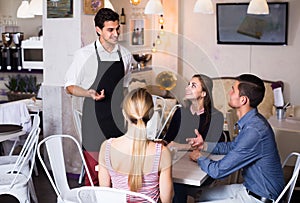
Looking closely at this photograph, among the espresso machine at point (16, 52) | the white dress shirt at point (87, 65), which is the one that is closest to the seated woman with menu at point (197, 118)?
the white dress shirt at point (87, 65)

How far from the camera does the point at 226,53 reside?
6.52m

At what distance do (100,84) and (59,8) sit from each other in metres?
1.52

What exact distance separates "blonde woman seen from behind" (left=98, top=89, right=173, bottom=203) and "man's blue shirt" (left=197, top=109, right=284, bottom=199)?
0.32 metres

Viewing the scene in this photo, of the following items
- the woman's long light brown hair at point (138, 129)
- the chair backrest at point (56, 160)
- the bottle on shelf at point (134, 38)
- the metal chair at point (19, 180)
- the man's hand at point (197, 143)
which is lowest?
the metal chair at point (19, 180)

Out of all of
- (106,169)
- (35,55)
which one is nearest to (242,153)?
(106,169)

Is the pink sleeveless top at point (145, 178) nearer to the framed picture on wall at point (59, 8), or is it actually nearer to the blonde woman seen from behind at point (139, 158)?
the blonde woman seen from behind at point (139, 158)

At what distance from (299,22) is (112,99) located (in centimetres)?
374

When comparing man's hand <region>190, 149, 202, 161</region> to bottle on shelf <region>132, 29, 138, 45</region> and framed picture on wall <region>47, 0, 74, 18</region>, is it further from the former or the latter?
bottle on shelf <region>132, 29, 138, 45</region>

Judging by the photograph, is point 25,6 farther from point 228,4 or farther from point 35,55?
point 228,4

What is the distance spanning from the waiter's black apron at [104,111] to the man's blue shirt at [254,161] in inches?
35.3

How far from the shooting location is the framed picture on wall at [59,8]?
4266 mm

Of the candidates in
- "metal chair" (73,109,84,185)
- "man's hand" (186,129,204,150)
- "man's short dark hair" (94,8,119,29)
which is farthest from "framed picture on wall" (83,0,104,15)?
"man's hand" (186,129,204,150)

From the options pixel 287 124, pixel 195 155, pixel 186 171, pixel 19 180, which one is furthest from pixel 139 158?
pixel 287 124

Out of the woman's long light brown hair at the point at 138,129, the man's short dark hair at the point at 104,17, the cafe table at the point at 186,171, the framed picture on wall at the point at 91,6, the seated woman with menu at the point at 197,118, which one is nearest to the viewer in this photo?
the woman's long light brown hair at the point at 138,129
